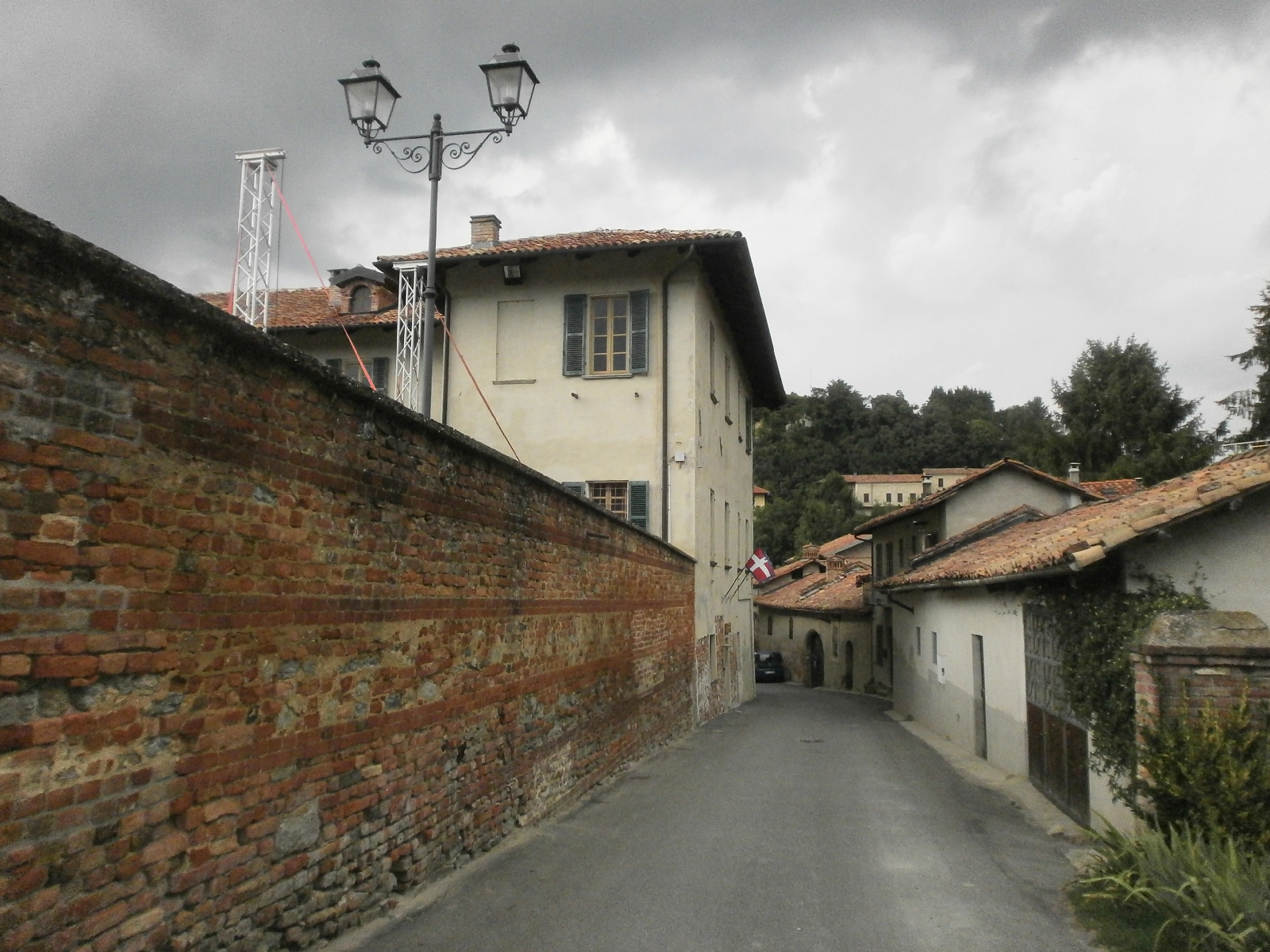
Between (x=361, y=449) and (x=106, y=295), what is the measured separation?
2.08 m

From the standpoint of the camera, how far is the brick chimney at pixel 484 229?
21.5 metres

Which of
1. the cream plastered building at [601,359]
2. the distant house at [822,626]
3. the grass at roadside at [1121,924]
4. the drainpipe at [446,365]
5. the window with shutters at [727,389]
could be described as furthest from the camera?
the distant house at [822,626]

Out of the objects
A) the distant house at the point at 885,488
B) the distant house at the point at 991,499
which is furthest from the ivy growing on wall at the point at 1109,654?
the distant house at the point at 885,488

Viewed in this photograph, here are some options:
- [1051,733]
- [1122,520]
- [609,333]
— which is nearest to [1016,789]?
[1051,733]

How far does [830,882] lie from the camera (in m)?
7.10

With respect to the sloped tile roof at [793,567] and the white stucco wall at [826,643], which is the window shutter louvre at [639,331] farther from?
the sloped tile roof at [793,567]

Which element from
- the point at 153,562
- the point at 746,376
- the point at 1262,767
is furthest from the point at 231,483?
the point at 746,376

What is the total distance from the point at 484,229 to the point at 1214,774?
725 inches

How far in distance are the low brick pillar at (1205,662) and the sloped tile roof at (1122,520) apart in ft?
3.13

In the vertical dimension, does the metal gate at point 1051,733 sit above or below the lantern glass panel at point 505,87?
below

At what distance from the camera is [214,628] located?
436 centimetres

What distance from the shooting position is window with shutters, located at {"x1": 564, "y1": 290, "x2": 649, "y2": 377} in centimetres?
1905

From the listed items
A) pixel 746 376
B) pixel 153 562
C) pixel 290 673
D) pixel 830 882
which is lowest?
pixel 830 882

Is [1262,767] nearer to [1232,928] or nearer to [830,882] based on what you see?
[1232,928]
